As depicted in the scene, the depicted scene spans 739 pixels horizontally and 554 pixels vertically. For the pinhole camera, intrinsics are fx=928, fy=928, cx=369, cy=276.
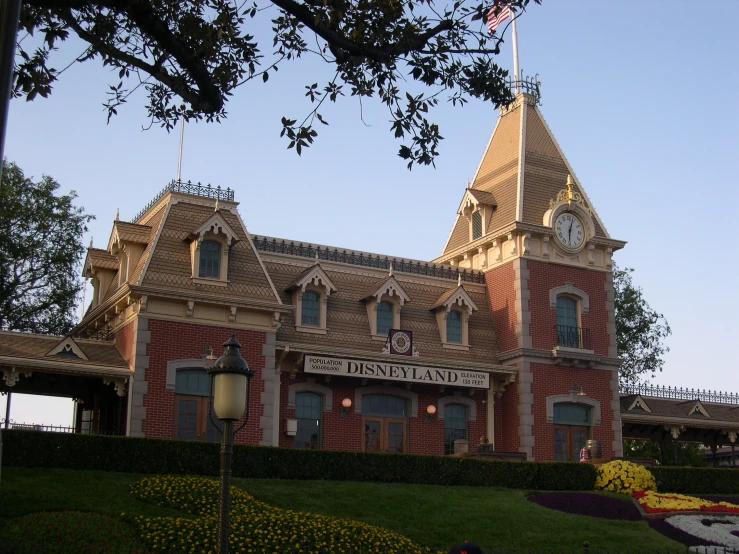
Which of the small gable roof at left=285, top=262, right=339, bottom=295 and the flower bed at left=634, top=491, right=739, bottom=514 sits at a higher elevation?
the small gable roof at left=285, top=262, right=339, bottom=295

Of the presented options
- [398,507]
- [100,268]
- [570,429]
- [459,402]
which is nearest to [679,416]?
[570,429]

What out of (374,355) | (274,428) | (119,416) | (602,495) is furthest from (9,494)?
(602,495)

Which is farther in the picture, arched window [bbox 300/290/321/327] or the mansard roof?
arched window [bbox 300/290/321/327]

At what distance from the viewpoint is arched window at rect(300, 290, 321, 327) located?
29672mm

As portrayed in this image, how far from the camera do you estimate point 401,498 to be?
2208cm

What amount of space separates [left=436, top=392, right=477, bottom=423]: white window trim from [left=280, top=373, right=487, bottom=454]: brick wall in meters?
0.12

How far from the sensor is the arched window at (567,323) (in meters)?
32.4

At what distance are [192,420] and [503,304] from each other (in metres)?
12.2

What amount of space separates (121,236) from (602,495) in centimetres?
1591

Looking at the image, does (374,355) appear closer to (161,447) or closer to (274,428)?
(274,428)

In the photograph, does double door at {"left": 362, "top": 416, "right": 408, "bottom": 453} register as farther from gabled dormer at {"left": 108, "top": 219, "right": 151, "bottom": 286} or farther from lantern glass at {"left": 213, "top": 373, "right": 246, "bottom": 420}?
lantern glass at {"left": 213, "top": 373, "right": 246, "bottom": 420}

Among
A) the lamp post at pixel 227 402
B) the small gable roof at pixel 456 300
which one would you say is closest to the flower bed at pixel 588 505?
the small gable roof at pixel 456 300

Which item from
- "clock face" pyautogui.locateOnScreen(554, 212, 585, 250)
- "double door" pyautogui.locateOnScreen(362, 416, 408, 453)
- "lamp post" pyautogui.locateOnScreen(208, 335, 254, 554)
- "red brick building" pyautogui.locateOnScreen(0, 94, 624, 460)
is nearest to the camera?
"lamp post" pyautogui.locateOnScreen(208, 335, 254, 554)

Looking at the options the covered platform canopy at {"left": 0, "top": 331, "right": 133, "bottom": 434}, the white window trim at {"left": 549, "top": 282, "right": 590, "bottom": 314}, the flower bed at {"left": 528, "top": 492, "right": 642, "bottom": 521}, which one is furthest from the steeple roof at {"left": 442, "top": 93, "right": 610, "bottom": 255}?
the covered platform canopy at {"left": 0, "top": 331, "right": 133, "bottom": 434}
